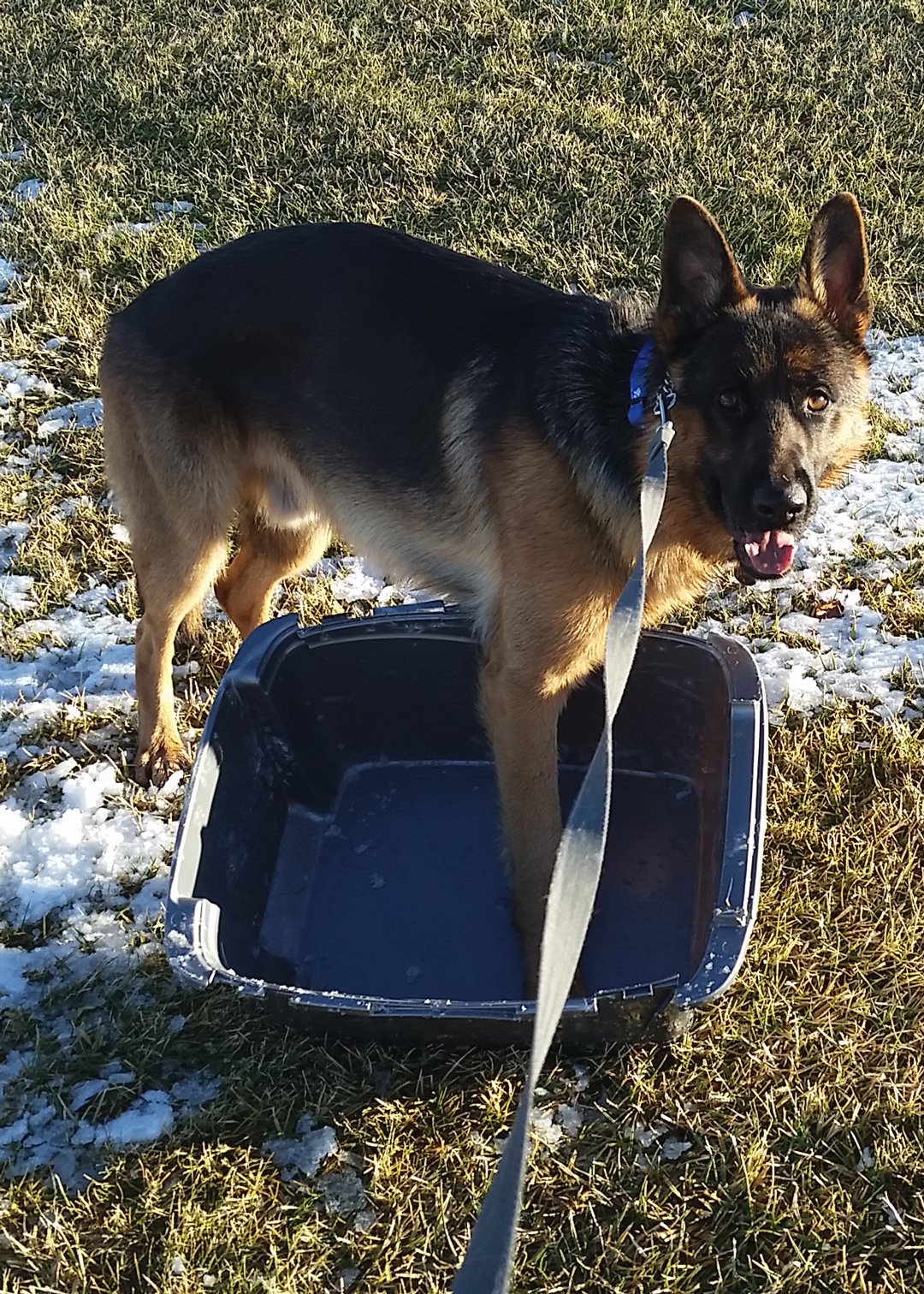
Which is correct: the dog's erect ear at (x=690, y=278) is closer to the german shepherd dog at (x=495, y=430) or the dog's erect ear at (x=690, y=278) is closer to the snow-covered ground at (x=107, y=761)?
the german shepherd dog at (x=495, y=430)

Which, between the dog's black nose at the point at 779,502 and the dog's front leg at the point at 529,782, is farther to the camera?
the dog's front leg at the point at 529,782

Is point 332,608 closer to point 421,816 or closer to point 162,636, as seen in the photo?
point 162,636

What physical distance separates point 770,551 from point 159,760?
2.05 meters

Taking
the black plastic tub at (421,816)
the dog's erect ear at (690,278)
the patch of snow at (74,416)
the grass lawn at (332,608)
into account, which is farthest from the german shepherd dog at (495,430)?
the patch of snow at (74,416)

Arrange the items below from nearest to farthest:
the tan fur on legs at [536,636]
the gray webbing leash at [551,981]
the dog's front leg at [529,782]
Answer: the gray webbing leash at [551,981], the tan fur on legs at [536,636], the dog's front leg at [529,782]

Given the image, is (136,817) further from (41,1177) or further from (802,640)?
(802,640)

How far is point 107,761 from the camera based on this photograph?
3.54m

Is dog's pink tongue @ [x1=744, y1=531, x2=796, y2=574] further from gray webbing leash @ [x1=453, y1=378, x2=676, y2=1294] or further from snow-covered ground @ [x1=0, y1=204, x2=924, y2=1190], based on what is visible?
snow-covered ground @ [x1=0, y1=204, x2=924, y2=1190]

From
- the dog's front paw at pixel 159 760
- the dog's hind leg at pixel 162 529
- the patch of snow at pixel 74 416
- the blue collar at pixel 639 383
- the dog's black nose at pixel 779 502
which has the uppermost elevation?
the blue collar at pixel 639 383

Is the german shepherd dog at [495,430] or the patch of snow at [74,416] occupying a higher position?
the german shepherd dog at [495,430]

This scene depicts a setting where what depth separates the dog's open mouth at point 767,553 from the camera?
8.17ft

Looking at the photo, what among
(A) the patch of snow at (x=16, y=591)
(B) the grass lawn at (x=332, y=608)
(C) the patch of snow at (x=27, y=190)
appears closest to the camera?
(B) the grass lawn at (x=332, y=608)

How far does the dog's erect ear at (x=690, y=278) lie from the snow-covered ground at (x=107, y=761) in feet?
5.15

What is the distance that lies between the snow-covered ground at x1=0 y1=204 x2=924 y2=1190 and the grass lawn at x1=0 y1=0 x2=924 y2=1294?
0.14 feet
